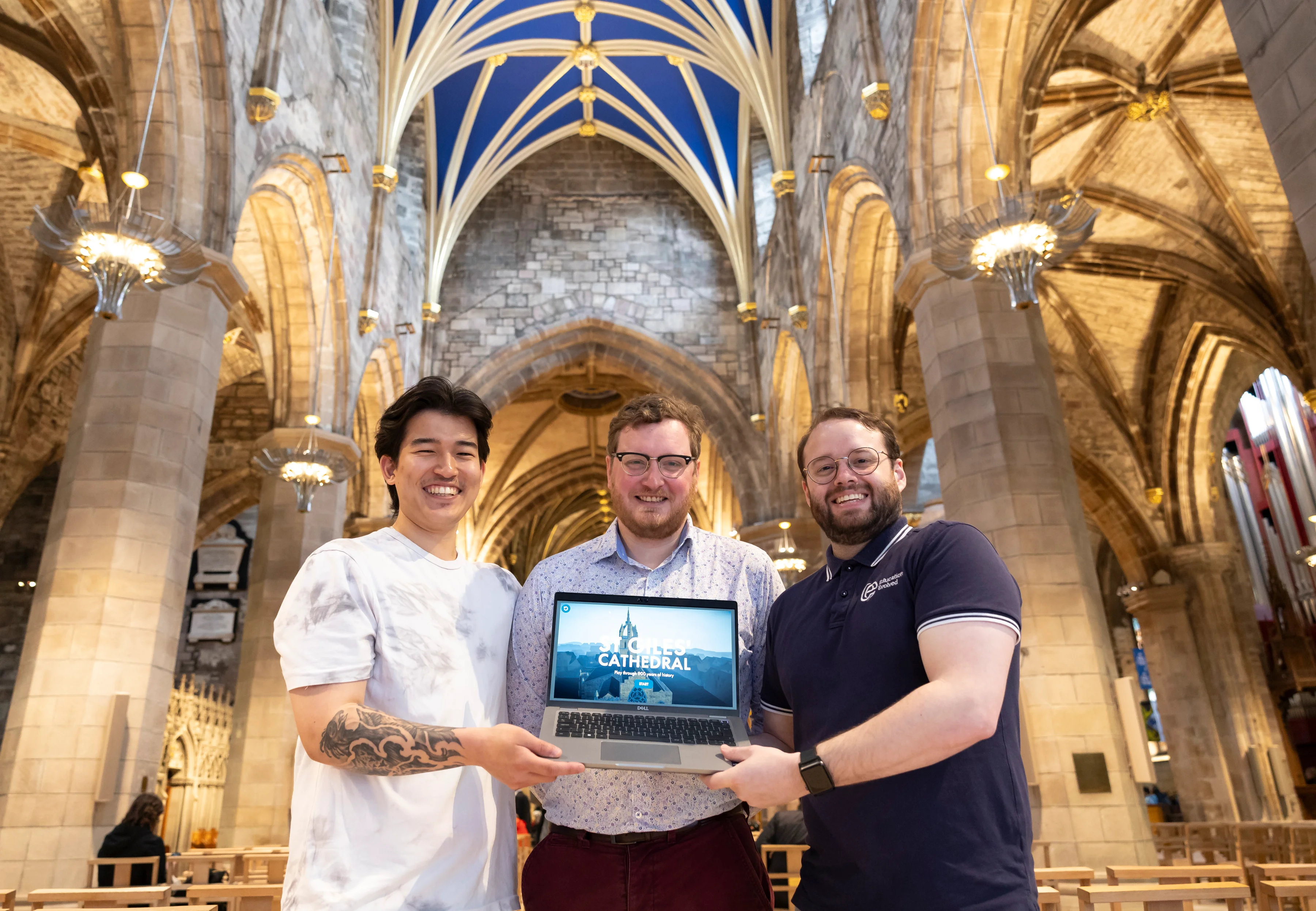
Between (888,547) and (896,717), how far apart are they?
417 millimetres

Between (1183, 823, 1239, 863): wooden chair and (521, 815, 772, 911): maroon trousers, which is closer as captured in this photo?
(521, 815, 772, 911): maroon trousers

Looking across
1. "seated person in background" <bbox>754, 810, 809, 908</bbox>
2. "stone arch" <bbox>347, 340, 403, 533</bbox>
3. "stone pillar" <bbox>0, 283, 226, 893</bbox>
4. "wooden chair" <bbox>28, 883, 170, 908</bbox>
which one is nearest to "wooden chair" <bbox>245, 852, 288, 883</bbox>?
"wooden chair" <bbox>28, 883, 170, 908</bbox>

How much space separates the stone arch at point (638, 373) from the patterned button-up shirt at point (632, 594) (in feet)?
43.9

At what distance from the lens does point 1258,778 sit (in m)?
13.6

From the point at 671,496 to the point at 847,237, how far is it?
9563mm

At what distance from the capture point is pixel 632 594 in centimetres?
181

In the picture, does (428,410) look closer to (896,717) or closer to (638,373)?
(896,717)

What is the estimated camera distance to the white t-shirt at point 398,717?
4.74 ft

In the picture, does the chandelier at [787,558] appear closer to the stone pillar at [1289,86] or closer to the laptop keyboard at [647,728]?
the stone pillar at [1289,86]

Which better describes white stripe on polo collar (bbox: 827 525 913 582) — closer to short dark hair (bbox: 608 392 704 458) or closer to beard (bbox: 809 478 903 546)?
beard (bbox: 809 478 903 546)

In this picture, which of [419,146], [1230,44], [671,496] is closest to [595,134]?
[419,146]

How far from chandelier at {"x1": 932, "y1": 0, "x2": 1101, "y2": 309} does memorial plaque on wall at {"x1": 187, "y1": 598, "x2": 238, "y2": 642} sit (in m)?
17.4

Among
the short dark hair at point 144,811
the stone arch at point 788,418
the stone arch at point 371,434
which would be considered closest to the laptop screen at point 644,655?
the short dark hair at point 144,811

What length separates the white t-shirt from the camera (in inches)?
56.9
